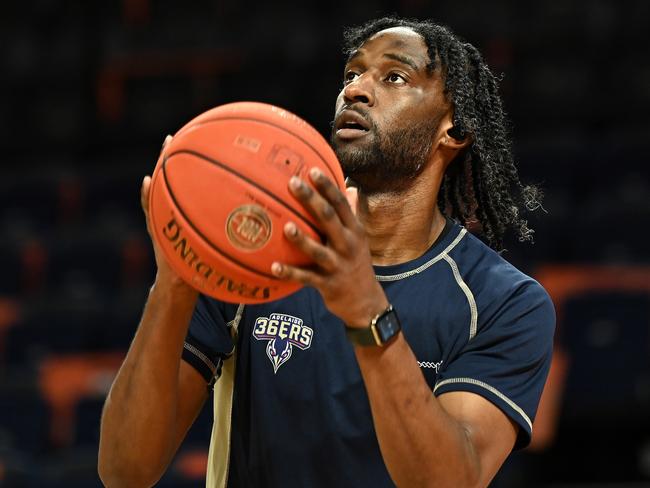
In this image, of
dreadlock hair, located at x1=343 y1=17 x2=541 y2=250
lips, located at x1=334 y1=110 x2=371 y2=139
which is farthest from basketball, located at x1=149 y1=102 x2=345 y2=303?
dreadlock hair, located at x1=343 y1=17 x2=541 y2=250

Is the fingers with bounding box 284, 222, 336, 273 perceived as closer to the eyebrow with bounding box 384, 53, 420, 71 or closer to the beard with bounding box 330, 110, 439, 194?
the beard with bounding box 330, 110, 439, 194

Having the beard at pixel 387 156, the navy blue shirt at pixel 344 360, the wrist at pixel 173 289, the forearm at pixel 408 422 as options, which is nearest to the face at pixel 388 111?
the beard at pixel 387 156

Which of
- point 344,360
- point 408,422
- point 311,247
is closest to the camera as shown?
point 311,247

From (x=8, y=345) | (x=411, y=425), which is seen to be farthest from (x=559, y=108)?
(x=411, y=425)

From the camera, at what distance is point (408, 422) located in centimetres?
219

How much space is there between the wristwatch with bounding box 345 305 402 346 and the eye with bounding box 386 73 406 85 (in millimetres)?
875

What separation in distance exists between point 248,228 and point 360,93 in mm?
784

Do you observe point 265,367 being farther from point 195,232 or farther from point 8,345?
point 8,345

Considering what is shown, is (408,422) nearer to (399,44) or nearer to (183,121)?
(399,44)

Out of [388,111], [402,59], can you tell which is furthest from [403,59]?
[388,111]

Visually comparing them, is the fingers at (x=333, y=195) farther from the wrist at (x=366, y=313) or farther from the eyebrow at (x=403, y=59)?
the eyebrow at (x=403, y=59)

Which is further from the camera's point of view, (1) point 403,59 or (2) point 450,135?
(2) point 450,135

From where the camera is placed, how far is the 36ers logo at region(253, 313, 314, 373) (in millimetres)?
2684

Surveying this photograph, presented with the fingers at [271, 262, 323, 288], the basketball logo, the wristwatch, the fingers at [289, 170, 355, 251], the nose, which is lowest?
the wristwatch
